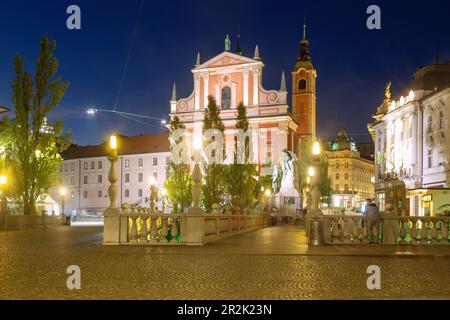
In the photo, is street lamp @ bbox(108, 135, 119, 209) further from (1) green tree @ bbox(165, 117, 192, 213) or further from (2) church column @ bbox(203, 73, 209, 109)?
(2) church column @ bbox(203, 73, 209, 109)

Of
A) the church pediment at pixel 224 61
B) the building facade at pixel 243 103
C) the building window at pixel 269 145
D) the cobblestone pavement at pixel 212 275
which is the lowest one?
the cobblestone pavement at pixel 212 275

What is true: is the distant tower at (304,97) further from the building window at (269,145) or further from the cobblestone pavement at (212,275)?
the cobblestone pavement at (212,275)

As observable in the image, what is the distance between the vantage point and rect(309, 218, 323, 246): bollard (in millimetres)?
17767

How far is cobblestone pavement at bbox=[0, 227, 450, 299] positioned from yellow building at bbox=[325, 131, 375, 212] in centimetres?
11892

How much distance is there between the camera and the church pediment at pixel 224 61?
7594 cm

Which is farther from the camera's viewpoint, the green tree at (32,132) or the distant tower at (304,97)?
the distant tower at (304,97)

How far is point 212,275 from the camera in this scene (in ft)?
33.5

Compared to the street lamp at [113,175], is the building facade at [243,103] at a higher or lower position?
higher

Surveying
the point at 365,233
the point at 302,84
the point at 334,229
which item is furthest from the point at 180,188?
the point at 302,84

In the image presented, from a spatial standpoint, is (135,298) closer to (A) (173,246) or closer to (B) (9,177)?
(A) (173,246)

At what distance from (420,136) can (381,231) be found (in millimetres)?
42724

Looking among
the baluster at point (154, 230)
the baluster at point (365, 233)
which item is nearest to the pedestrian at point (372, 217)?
the baluster at point (365, 233)

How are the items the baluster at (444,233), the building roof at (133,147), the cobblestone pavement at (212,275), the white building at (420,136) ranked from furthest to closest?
the building roof at (133,147)
the white building at (420,136)
the baluster at (444,233)
the cobblestone pavement at (212,275)
